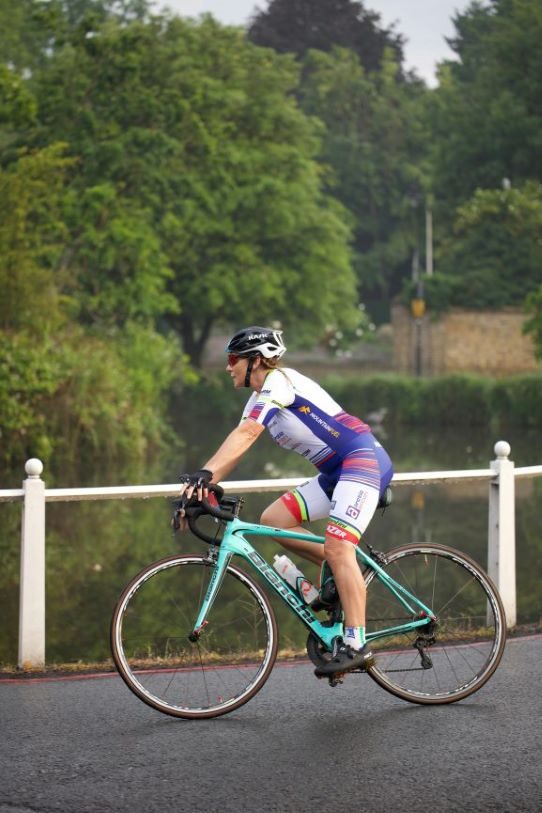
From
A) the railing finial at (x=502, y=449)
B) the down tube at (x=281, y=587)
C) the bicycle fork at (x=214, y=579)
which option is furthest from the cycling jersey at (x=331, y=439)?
the railing finial at (x=502, y=449)

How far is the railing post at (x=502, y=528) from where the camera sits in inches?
334

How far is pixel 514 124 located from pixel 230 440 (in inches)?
2064

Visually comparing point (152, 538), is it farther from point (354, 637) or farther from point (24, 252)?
point (24, 252)

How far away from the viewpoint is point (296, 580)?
618 centimetres

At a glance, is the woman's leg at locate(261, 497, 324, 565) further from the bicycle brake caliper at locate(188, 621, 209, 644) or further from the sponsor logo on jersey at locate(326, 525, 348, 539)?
the bicycle brake caliper at locate(188, 621, 209, 644)

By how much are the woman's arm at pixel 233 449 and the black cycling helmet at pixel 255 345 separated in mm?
317

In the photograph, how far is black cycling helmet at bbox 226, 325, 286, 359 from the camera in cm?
605

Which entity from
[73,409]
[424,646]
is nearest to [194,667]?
[424,646]

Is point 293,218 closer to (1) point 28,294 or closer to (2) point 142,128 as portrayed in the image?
(2) point 142,128

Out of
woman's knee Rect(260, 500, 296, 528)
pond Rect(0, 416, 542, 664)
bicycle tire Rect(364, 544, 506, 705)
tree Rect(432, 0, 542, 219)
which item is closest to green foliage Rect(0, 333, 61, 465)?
pond Rect(0, 416, 542, 664)

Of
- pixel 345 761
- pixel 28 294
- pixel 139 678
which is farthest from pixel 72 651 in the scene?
pixel 28 294

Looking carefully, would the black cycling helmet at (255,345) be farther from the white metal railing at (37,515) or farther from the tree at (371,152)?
the tree at (371,152)

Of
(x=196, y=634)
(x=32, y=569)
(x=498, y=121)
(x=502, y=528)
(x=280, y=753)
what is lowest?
(x=280, y=753)

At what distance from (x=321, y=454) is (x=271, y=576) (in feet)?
1.90
